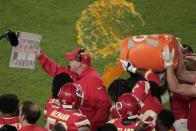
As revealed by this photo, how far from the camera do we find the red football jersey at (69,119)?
19.4ft

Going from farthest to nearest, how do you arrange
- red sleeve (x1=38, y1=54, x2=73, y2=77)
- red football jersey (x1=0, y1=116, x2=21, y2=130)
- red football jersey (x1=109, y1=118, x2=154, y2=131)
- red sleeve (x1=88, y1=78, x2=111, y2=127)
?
red sleeve (x1=38, y1=54, x2=73, y2=77), red sleeve (x1=88, y1=78, x2=111, y2=127), red football jersey (x1=0, y1=116, x2=21, y2=130), red football jersey (x1=109, y1=118, x2=154, y2=131)

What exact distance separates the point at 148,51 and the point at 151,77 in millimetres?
274

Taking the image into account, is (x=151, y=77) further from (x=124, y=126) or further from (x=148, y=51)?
(x=124, y=126)

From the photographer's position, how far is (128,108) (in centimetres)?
576

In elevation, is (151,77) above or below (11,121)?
above

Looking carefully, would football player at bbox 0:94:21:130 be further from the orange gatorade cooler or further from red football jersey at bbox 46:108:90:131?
the orange gatorade cooler

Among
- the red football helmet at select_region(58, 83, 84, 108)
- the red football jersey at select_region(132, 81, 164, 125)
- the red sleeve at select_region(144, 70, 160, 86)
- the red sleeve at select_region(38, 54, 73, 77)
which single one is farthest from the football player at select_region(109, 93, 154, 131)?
the red sleeve at select_region(38, 54, 73, 77)

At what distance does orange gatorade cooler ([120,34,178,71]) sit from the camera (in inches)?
258

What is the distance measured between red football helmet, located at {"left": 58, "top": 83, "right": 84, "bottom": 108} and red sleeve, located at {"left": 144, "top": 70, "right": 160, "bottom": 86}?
81 centimetres

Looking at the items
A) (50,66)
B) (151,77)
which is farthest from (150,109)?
(50,66)

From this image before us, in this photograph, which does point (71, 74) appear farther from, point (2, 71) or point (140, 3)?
point (140, 3)

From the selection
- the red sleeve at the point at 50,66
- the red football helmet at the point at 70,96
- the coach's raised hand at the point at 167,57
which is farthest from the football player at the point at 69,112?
the red sleeve at the point at 50,66

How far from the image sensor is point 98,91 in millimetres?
6984

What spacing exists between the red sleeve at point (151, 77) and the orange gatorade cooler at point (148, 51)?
52mm
